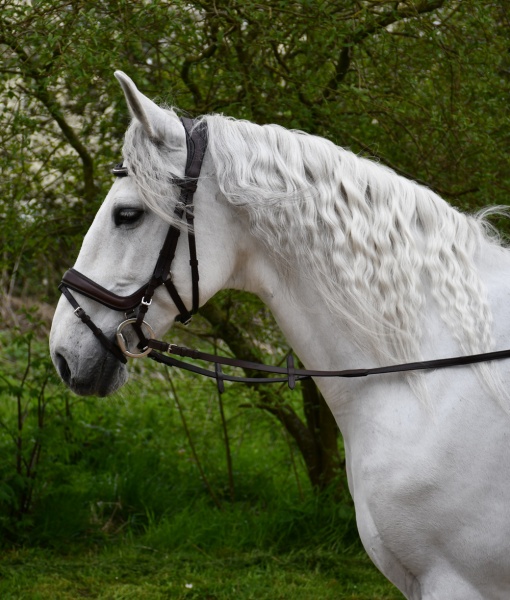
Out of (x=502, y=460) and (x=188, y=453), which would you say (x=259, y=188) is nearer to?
(x=502, y=460)

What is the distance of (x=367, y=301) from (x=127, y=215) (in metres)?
0.78

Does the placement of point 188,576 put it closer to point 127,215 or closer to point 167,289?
point 167,289

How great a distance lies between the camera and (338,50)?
13.7 feet

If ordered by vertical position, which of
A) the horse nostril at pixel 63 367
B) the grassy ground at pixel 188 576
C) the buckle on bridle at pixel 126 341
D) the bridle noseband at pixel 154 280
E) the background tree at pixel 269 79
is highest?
the background tree at pixel 269 79

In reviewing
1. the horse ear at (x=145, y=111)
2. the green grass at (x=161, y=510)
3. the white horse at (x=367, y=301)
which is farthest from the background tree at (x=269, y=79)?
the white horse at (x=367, y=301)

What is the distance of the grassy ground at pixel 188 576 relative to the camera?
433 centimetres

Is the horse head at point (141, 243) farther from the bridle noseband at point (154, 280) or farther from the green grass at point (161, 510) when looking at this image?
the green grass at point (161, 510)

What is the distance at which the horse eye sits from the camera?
2.28 meters

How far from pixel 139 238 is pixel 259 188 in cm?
40

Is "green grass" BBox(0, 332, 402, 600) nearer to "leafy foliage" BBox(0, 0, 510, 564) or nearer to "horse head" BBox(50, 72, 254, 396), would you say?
"leafy foliage" BBox(0, 0, 510, 564)

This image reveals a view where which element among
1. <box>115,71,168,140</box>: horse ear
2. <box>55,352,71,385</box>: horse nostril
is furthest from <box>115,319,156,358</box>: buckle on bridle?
<box>115,71,168,140</box>: horse ear

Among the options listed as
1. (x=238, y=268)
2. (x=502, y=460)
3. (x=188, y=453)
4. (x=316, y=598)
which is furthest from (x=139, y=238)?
(x=188, y=453)

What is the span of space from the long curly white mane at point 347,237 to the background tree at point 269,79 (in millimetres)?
1363

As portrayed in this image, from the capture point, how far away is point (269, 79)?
425 centimetres
